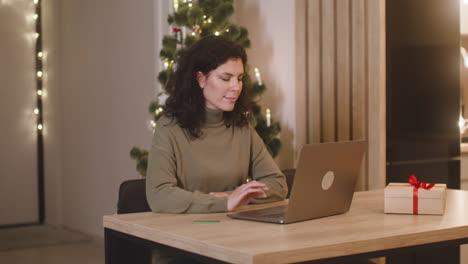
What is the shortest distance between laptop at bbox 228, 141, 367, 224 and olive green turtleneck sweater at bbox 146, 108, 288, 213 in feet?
1.00

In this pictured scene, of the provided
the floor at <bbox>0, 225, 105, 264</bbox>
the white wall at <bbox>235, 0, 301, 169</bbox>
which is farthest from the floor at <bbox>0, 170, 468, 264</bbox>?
the white wall at <bbox>235, 0, 301, 169</bbox>

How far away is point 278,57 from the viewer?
418 centimetres

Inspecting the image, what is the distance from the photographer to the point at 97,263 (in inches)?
190

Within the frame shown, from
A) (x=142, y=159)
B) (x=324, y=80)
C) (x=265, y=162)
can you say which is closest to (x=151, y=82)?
(x=142, y=159)

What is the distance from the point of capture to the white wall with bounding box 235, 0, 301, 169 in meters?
4.08

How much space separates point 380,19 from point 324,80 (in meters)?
0.49

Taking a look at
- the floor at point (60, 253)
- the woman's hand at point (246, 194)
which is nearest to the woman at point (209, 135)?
the woman's hand at point (246, 194)

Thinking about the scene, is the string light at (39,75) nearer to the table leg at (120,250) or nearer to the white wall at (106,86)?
the white wall at (106,86)

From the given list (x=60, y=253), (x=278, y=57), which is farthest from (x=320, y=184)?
(x=60, y=253)

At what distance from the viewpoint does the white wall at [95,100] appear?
5113 mm

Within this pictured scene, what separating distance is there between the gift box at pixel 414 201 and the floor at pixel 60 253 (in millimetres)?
3127

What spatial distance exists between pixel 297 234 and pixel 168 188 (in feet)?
2.16

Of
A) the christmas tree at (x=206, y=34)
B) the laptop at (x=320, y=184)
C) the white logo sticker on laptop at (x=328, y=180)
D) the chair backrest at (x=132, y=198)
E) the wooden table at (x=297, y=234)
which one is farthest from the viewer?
the christmas tree at (x=206, y=34)

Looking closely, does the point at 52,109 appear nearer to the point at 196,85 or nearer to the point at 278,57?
the point at 278,57
